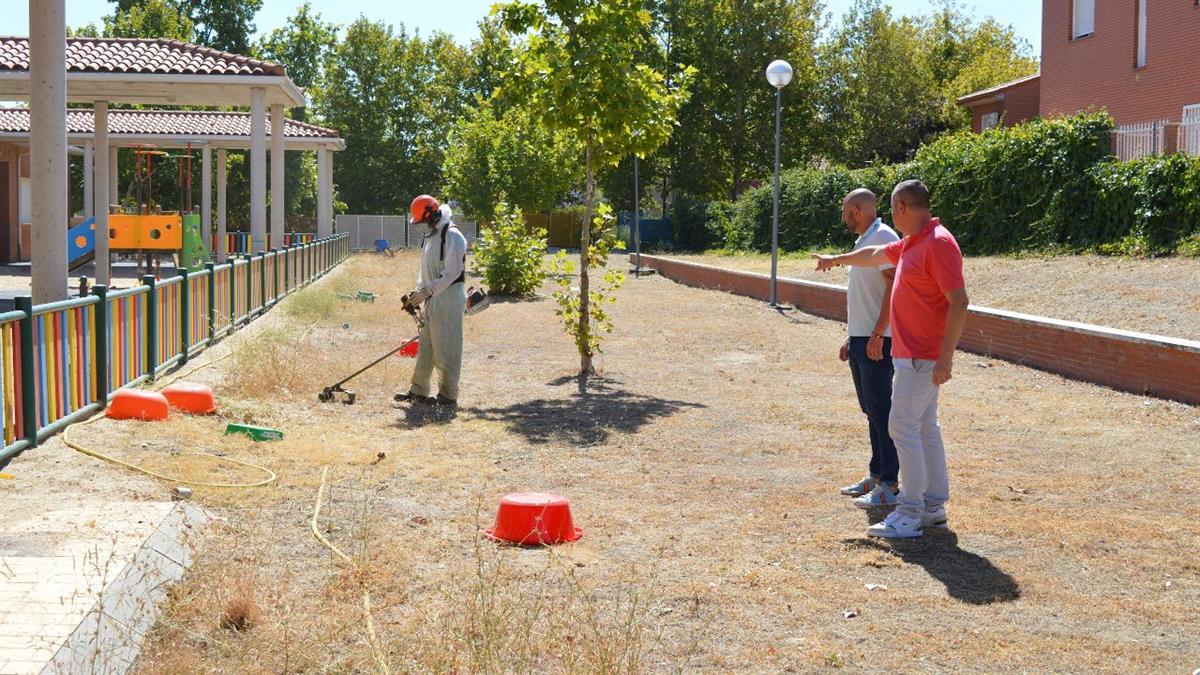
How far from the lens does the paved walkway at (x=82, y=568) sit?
174 inches

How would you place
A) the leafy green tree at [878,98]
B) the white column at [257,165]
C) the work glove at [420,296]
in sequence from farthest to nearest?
the leafy green tree at [878,98], the white column at [257,165], the work glove at [420,296]

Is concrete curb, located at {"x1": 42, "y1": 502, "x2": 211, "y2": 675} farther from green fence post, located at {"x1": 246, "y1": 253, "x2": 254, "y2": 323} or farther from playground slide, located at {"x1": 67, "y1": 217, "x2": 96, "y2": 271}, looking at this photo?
playground slide, located at {"x1": 67, "y1": 217, "x2": 96, "y2": 271}

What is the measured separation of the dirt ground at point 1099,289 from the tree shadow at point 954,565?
7552 mm

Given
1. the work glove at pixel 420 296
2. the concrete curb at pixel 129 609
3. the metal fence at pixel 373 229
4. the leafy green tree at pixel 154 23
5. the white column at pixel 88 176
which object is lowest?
the concrete curb at pixel 129 609

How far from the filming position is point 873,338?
24.4 feet

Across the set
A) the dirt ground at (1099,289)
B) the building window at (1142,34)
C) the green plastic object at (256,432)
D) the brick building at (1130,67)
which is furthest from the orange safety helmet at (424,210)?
the building window at (1142,34)

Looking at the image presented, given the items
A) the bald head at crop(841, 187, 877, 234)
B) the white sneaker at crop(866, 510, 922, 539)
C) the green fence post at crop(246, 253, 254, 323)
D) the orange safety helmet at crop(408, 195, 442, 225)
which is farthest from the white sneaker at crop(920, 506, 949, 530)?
the green fence post at crop(246, 253, 254, 323)

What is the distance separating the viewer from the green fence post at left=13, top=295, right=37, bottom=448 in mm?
8062

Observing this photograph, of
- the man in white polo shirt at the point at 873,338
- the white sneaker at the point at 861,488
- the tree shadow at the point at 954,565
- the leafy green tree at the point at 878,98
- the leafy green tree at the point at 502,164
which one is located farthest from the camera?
the leafy green tree at the point at 878,98

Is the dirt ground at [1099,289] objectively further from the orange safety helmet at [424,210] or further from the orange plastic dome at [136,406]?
the orange plastic dome at [136,406]

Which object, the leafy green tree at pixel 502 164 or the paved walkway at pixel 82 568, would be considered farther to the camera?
the leafy green tree at pixel 502 164

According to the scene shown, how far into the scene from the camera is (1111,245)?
19.9 m

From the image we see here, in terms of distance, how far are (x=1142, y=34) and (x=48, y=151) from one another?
79.6 ft

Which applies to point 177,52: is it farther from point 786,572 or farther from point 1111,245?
point 786,572
